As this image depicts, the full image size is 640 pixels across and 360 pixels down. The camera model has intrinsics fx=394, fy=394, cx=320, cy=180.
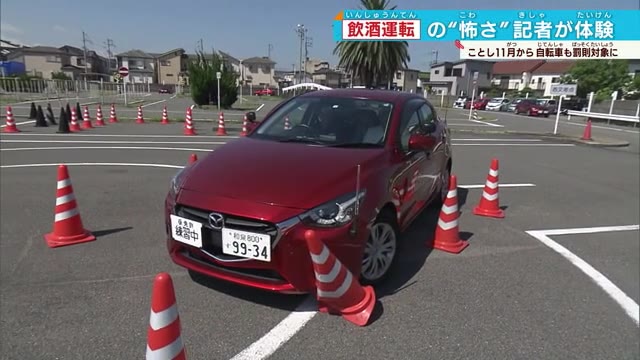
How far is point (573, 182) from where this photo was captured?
311 inches

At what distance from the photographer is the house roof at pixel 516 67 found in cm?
7525

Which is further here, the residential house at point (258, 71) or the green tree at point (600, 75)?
the residential house at point (258, 71)

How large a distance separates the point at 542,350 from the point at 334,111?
2.62 meters

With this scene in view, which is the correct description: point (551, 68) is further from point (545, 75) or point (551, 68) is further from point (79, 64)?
point (79, 64)

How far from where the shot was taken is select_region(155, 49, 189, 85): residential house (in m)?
82.2

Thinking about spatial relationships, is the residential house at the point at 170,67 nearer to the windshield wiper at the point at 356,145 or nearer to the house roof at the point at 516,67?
the house roof at the point at 516,67

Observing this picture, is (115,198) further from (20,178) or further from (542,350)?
(542,350)

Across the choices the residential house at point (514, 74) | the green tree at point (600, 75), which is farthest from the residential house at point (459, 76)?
the green tree at point (600, 75)

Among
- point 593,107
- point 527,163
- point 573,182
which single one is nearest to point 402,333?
point 573,182

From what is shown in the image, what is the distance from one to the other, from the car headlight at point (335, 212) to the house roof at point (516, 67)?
84.8 m

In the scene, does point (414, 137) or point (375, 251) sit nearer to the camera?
point (375, 251)

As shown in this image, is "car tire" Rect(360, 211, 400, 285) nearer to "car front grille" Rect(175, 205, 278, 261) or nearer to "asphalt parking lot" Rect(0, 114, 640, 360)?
"asphalt parking lot" Rect(0, 114, 640, 360)

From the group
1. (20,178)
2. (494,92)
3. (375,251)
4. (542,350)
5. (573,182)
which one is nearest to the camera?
(542,350)
